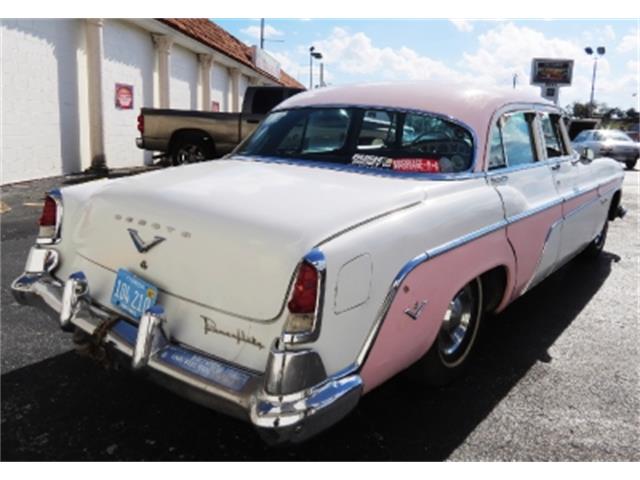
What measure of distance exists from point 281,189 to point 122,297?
0.85m

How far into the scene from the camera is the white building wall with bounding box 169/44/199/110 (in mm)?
15352

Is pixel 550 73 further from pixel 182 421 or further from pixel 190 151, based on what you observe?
pixel 182 421

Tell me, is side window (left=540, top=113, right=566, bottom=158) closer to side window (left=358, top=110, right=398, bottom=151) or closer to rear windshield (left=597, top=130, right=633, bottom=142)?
side window (left=358, top=110, right=398, bottom=151)

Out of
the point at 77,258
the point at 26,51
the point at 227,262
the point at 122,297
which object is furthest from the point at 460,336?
the point at 26,51

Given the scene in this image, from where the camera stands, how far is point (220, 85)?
19.7m

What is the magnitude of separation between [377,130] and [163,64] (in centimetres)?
1211

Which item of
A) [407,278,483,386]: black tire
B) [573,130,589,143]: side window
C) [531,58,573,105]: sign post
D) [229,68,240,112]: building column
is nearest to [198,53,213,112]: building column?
[229,68,240,112]: building column

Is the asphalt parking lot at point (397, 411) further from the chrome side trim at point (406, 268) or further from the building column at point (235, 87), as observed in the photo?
the building column at point (235, 87)

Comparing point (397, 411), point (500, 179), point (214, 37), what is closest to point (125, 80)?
point (214, 37)

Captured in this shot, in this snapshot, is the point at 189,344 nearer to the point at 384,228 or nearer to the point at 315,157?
the point at 384,228

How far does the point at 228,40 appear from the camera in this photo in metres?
20.8

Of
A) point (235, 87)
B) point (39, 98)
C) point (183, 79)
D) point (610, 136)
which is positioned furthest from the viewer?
point (235, 87)

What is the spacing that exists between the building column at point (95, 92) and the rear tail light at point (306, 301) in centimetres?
1057

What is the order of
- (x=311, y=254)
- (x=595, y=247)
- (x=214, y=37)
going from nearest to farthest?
(x=311, y=254) < (x=595, y=247) < (x=214, y=37)
